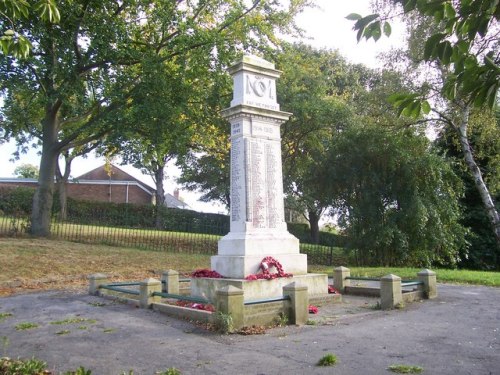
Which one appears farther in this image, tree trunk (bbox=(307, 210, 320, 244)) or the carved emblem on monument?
tree trunk (bbox=(307, 210, 320, 244))

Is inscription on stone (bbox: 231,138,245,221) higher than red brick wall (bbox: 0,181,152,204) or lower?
lower

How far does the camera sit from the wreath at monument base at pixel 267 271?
951cm

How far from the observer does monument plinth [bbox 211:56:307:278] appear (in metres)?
10.1

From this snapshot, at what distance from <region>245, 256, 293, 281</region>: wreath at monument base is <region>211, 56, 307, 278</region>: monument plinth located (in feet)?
0.45

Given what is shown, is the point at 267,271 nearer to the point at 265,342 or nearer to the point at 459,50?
the point at 265,342

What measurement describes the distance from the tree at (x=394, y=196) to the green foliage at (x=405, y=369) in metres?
14.6

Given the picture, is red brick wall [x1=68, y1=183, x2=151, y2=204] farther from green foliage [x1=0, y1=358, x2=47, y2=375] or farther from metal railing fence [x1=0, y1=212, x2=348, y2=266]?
green foliage [x1=0, y1=358, x2=47, y2=375]

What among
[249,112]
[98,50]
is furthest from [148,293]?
[98,50]

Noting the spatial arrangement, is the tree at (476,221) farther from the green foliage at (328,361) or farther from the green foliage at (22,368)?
the green foliage at (22,368)

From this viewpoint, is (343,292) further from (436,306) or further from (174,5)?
(174,5)

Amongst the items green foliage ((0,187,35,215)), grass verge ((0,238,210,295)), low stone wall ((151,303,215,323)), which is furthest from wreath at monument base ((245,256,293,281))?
green foliage ((0,187,35,215))

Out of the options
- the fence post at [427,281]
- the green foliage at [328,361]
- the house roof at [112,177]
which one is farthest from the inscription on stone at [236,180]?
the house roof at [112,177]

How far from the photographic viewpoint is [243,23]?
20.7 meters

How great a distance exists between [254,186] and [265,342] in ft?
14.7
